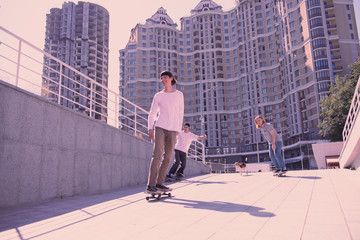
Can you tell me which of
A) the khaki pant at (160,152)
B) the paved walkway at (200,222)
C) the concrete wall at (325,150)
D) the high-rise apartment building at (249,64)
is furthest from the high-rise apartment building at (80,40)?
the paved walkway at (200,222)

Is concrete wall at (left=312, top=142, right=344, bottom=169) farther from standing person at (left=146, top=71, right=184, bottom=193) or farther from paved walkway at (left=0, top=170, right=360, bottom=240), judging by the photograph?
standing person at (left=146, top=71, right=184, bottom=193)

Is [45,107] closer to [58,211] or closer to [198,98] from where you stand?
[58,211]

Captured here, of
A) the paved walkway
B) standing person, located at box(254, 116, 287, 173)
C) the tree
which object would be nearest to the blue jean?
standing person, located at box(254, 116, 287, 173)

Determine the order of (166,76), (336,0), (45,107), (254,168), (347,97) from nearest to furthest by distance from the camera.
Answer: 1. (166,76)
2. (45,107)
3. (347,97)
4. (254,168)
5. (336,0)

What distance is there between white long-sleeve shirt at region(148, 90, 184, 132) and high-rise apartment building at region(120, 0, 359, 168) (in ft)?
172

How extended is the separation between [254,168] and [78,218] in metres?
44.9

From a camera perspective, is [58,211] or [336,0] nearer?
[58,211]

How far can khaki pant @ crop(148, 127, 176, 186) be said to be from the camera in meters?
4.48

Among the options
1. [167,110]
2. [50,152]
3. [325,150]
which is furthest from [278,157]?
[325,150]

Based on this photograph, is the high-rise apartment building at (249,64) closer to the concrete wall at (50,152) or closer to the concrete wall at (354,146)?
the concrete wall at (354,146)

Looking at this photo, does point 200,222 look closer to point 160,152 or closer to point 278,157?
point 160,152

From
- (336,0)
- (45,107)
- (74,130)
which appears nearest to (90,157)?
(74,130)

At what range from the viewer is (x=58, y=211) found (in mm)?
3930

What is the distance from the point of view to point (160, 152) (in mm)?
4504
